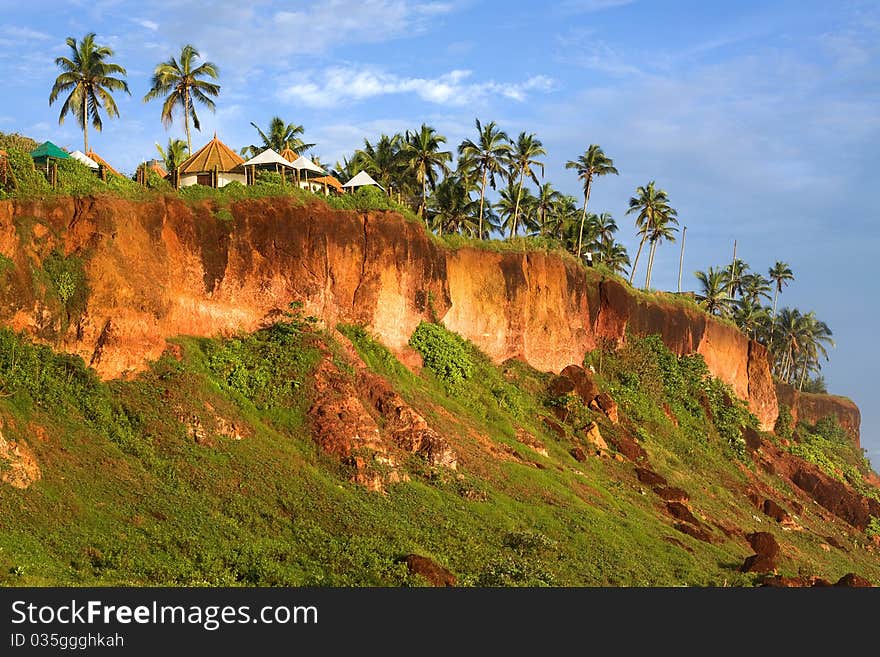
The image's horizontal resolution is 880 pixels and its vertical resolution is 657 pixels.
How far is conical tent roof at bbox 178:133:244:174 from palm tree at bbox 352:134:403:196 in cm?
1019

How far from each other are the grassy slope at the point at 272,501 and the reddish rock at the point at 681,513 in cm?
Result: 133

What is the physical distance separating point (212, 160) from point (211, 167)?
2.37 ft

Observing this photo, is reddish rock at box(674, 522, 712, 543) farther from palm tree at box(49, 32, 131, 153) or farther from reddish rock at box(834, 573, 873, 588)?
palm tree at box(49, 32, 131, 153)

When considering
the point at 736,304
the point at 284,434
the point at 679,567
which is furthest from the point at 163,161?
the point at 736,304

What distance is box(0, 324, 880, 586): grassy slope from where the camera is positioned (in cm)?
2652

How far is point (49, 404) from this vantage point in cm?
2981

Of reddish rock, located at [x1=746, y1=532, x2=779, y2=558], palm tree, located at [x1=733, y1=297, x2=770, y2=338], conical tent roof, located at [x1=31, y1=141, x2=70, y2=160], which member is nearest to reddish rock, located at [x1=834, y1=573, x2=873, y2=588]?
reddish rock, located at [x1=746, y1=532, x2=779, y2=558]

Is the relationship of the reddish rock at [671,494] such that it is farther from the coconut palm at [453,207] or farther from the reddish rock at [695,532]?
the coconut palm at [453,207]

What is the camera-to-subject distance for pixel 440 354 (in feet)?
154

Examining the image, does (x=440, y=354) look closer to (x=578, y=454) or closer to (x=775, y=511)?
(x=578, y=454)

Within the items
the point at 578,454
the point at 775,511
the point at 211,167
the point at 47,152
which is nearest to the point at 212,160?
the point at 211,167

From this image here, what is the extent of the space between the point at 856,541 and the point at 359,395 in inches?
1366

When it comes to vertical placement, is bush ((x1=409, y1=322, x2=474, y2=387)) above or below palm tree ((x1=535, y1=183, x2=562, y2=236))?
below

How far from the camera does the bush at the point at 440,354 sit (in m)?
46.5
